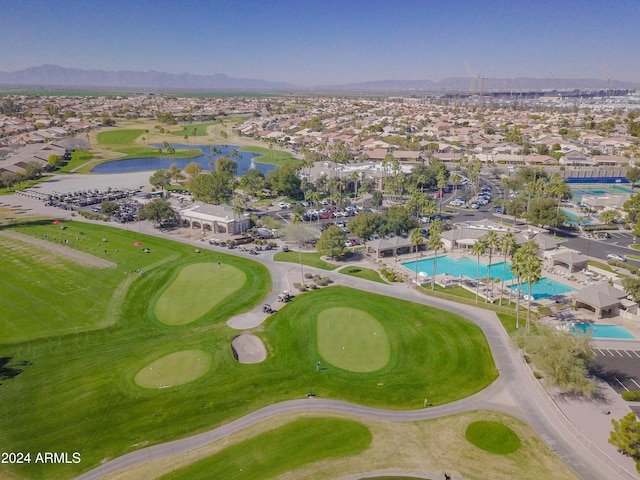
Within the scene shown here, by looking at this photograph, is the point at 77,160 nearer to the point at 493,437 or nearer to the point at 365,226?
the point at 365,226

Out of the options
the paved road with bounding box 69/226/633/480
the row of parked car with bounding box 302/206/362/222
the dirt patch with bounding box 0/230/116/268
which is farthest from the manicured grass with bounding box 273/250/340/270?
the paved road with bounding box 69/226/633/480

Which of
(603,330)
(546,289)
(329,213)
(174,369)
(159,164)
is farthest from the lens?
(159,164)

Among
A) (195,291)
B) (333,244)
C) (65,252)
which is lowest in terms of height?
(195,291)

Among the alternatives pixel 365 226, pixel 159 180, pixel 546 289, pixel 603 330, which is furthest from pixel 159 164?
pixel 603 330

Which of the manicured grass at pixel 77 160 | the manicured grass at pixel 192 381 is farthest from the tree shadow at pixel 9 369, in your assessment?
the manicured grass at pixel 77 160

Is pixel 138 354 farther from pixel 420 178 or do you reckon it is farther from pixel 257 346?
pixel 420 178

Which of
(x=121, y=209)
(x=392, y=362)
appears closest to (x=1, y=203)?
(x=121, y=209)

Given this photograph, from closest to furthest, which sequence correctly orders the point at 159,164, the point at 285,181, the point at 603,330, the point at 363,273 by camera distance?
the point at 603,330 → the point at 363,273 → the point at 285,181 → the point at 159,164
